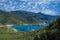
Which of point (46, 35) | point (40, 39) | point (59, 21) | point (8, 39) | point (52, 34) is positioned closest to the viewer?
point (59, 21)

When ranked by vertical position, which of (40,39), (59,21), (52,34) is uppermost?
(59,21)

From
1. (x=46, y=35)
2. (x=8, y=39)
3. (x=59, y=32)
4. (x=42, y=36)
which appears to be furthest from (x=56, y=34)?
(x=8, y=39)

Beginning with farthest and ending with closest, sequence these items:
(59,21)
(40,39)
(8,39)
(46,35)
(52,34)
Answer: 1. (8,39)
2. (40,39)
3. (46,35)
4. (52,34)
5. (59,21)

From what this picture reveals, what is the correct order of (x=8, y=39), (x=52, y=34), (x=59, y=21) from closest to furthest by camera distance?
(x=59, y=21), (x=52, y=34), (x=8, y=39)

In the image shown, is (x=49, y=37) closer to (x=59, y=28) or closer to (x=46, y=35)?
(x=46, y=35)

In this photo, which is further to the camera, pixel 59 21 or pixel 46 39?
pixel 46 39

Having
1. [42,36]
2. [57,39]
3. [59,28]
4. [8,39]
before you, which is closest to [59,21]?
[59,28]

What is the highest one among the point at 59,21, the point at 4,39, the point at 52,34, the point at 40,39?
the point at 59,21

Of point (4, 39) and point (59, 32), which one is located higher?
point (59, 32)

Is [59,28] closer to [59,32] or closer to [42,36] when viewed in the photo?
[59,32]
